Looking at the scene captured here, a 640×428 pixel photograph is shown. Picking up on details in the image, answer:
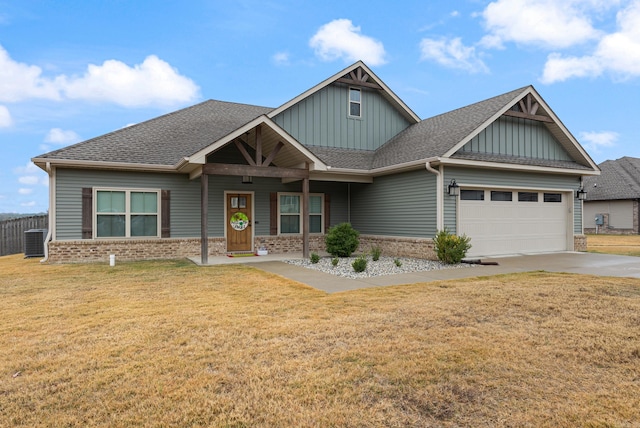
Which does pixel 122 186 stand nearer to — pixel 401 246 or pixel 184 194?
pixel 184 194

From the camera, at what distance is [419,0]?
1314 centimetres

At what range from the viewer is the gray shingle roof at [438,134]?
38.4 ft

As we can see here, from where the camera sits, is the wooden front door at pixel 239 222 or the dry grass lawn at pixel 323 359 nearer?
the dry grass lawn at pixel 323 359

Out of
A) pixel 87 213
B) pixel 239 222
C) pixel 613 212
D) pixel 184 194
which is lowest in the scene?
pixel 239 222

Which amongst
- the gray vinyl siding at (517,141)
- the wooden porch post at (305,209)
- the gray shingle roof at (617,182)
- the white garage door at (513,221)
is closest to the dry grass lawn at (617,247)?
the white garage door at (513,221)

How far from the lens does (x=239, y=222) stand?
13.3 metres

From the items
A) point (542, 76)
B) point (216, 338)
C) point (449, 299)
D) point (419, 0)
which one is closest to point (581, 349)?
point (449, 299)

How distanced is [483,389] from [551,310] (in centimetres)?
300

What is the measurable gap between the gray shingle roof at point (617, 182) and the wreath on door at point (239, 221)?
2585 cm

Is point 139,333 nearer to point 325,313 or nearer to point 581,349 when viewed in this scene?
point 325,313

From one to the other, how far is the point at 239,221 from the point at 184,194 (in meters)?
2.05

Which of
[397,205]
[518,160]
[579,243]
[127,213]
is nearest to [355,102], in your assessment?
[397,205]

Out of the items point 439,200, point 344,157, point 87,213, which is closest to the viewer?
point 439,200

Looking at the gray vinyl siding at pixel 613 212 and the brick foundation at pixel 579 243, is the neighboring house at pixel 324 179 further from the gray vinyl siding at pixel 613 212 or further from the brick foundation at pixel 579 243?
the gray vinyl siding at pixel 613 212
